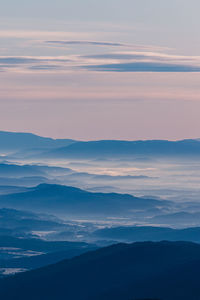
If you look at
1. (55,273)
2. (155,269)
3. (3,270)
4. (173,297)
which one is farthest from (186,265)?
(3,270)

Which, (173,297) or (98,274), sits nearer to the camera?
(173,297)

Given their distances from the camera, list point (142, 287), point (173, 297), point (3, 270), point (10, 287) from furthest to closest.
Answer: point (3, 270)
point (10, 287)
point (142, 287)
point (173, 297)

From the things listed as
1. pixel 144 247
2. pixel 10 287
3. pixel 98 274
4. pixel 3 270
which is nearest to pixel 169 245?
pixel 144 247

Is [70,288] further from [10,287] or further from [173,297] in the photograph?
[173,297]

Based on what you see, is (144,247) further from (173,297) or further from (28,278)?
(173,297)

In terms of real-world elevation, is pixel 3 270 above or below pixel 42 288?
above

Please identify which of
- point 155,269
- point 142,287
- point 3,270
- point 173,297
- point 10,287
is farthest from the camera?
point 3,270
